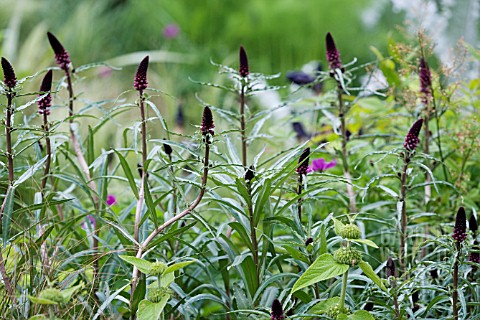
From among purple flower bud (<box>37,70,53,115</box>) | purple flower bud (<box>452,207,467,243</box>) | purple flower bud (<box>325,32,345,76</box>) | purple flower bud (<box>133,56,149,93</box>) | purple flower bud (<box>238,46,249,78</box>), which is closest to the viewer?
purple flower bud (<box>452,207,467,243</box>)

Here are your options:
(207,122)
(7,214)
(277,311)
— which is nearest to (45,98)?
(7,214)

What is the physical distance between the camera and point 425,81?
189 cm

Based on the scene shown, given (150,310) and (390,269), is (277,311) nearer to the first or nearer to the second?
(150,310)

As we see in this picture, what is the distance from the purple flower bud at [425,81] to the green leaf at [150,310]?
1.06 metres

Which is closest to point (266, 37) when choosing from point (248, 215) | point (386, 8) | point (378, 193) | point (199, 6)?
point (199, 6)

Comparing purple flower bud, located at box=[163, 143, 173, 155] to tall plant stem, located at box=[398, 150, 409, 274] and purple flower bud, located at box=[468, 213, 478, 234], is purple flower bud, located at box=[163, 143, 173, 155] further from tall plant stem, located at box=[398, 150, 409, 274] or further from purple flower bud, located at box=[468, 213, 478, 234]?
purple flower bud, located at box=[468, 213, 478, 234]

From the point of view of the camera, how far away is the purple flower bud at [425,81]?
74.4 inches

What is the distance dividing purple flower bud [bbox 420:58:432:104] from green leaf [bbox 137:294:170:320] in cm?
106

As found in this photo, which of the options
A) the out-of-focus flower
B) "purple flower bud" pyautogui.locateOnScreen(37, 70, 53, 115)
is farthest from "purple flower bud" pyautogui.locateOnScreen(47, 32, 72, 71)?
the out-of-focus flower

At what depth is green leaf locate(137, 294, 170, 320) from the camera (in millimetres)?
1159

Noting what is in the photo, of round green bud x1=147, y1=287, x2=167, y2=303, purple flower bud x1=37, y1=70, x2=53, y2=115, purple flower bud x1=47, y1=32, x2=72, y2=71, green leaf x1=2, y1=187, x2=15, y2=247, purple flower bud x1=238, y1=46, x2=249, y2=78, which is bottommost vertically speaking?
round green bud x1=147, y1=287, x2=167, y2=303

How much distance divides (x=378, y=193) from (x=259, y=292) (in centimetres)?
80

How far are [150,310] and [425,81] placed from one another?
3.68 ft

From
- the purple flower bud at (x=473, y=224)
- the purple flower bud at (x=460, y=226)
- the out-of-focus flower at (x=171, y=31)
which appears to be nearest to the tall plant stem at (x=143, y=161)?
the purple flower bud at (x=460, y=226)
